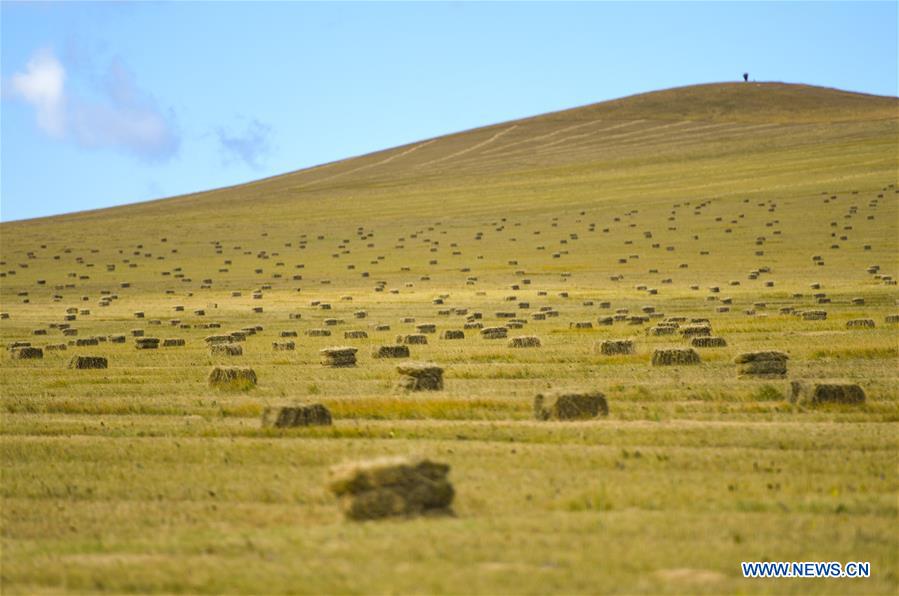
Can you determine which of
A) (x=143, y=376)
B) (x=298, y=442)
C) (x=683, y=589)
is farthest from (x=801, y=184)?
(x=683, y=589)

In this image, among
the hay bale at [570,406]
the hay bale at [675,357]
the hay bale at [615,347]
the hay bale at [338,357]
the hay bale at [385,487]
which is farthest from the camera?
the hay bale at [615,347]

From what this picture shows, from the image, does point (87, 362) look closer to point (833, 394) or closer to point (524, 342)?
point (524, 342)

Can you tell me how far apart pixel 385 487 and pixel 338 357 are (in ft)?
60.8

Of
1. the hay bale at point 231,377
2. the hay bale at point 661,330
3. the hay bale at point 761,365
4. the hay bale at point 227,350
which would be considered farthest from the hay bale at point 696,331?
the hay bale at point 231,377

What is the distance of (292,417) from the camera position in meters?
20.7

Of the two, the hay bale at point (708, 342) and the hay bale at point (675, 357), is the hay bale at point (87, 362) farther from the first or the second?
the hay bale at point (708, 342)

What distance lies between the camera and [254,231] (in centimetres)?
10175

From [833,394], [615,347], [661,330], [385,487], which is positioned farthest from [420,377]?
[661,330]

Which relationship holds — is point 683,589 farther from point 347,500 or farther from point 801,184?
point 801,184

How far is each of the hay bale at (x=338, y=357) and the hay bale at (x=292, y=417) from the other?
10.8 meters

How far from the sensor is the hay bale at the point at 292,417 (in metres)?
20.7

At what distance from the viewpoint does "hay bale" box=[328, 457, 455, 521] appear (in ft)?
44.1

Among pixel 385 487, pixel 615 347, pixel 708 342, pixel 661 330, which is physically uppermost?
Result: pixel 385 487

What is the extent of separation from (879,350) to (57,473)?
20801 millimetres
